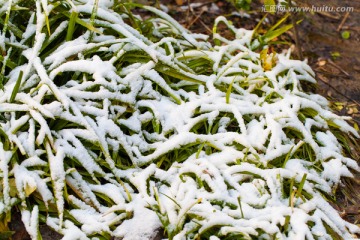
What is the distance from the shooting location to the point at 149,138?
7.15 ft

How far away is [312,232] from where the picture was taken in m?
1.93

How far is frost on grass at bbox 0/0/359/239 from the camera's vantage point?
188 centimetres

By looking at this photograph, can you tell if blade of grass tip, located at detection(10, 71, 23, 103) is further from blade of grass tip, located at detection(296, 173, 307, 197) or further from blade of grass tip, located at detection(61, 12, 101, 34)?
blade of grass tip, located at detection(296, 173, 307, 197)

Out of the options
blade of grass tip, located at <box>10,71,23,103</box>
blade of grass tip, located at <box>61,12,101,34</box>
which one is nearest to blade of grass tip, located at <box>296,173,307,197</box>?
blade of grass tip, located at <box>61,12,101,34</box>

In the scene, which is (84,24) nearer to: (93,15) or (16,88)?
(93,15)

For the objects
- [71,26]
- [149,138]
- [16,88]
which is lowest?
[149,138]

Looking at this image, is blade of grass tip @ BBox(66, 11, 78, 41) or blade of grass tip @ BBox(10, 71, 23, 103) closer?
blade of grass tip @ BBox(10, 71, 23, 103)

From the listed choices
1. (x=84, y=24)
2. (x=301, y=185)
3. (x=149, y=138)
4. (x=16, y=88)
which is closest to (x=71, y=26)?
(x=84, y=24)

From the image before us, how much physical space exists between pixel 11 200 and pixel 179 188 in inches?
24.0

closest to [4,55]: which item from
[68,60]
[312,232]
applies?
[68,60]

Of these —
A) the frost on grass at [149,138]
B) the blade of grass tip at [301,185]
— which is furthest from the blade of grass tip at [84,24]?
the blade of grass tip at [301,185]

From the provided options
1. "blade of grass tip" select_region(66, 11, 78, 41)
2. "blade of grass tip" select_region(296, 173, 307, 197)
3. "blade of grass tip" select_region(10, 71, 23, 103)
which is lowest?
"blade of grass tip" select_region(296, 173, 307, 197)

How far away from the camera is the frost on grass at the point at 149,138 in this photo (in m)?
1.88

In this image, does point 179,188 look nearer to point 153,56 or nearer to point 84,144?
point 84,144
